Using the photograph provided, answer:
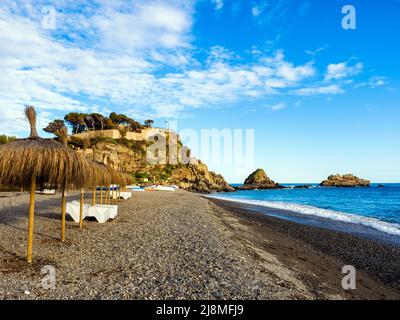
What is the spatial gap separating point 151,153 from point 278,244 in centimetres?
6055

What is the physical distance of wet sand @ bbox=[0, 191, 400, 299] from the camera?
4.36 m

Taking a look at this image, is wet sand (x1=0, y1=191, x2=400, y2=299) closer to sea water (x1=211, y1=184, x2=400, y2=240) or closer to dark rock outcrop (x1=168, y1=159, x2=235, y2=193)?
sea water (x1=211, y1=184, x2=400, y2=240)

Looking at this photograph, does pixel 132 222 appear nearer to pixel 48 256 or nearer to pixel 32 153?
pixel 48 256

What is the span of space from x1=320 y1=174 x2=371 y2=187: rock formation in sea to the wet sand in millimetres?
110858

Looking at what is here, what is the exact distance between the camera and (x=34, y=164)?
5.48 m

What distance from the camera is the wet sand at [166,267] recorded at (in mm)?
4357

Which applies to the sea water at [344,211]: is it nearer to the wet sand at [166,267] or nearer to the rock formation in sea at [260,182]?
the wet sand at [166,267]

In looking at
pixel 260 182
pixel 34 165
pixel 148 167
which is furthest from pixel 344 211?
pixel 260 182

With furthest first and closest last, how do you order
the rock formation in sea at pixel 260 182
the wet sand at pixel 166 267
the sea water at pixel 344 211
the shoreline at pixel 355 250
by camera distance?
the rock formation in sea at pixel 260 182 → the sea water at pixel 344 211 → the shoreline at pixel 355 250 → the wet sand at pixel 166 267

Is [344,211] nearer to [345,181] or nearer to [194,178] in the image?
[194,178]

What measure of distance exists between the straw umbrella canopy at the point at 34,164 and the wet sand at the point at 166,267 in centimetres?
121

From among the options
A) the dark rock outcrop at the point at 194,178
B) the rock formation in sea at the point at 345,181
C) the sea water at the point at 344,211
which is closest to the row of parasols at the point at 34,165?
the sea water at the point at 344,211
